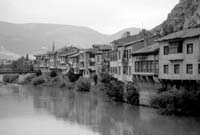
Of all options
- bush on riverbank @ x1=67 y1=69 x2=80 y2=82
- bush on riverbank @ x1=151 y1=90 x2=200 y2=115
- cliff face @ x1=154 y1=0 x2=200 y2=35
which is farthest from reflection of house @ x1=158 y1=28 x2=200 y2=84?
bush on riverbank @ x1=67 y1=69 x2=80 y2=82

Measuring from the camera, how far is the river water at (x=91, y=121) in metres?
29.1

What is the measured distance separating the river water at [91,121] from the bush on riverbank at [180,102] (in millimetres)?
1258

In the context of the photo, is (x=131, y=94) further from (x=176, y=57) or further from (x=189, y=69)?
(x=189, y=69)

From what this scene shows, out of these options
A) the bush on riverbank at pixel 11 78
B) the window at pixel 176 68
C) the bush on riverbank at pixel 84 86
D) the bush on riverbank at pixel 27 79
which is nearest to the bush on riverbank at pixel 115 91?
the window at pixel 176 68

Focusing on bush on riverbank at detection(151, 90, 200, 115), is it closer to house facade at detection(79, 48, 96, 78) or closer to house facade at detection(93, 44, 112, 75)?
house facade at detection(93, 44, 112, 75)

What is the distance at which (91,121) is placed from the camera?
34.2 meters

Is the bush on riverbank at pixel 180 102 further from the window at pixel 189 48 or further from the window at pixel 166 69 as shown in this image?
the window at pixel 189 48

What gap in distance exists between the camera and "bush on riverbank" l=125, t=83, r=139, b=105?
4322 centimetres

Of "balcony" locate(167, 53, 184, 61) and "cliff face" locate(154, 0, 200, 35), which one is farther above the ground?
"cliff face" locate(154, 0, 200, 35)

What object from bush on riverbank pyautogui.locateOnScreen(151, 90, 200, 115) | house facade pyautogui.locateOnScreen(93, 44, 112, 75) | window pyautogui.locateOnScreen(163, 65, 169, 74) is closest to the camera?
bush on riverbank pyautogui.locateOnScreen(151, 90, 200, 115)

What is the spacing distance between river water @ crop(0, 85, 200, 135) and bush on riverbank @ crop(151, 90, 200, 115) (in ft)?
4.13

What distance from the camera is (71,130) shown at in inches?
1174

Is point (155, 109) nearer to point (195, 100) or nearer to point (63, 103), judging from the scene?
point (195, 100)

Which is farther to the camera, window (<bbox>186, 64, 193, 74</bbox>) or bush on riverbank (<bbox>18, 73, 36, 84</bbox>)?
bush on riverbank (<bbox>18, 73, 36, 84</bbox>)
